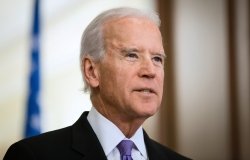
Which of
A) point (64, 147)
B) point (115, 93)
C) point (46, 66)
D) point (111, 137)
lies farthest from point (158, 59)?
point (46, 66)

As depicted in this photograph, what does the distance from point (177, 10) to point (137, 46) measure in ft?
4.84

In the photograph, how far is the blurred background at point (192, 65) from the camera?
2.85m

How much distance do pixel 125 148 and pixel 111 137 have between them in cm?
7

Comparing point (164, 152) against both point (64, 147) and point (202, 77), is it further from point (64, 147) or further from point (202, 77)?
point (202, 77)

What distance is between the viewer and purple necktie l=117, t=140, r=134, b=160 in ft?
5.27

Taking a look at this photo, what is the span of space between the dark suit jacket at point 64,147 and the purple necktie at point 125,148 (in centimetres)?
7

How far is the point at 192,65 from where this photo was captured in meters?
3.01

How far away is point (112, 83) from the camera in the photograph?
164cm

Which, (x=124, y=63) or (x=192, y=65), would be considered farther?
(x=192, y=65)

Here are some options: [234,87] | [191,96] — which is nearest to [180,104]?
[191,96]

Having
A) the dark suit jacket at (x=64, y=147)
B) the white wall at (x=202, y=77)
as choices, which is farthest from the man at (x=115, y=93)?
the white wall at (x=202, y=77)

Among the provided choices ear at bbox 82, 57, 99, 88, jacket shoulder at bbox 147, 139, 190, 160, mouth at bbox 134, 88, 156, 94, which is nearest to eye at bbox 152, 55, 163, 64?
mouth at bbox 134, 88, 156, 94

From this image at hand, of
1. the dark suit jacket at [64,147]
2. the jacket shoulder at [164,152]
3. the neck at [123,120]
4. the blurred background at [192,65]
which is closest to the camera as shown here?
the dark suit jacket at [64,147]

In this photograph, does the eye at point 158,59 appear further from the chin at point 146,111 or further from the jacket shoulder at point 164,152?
the jacket shoulder at point 164,152
